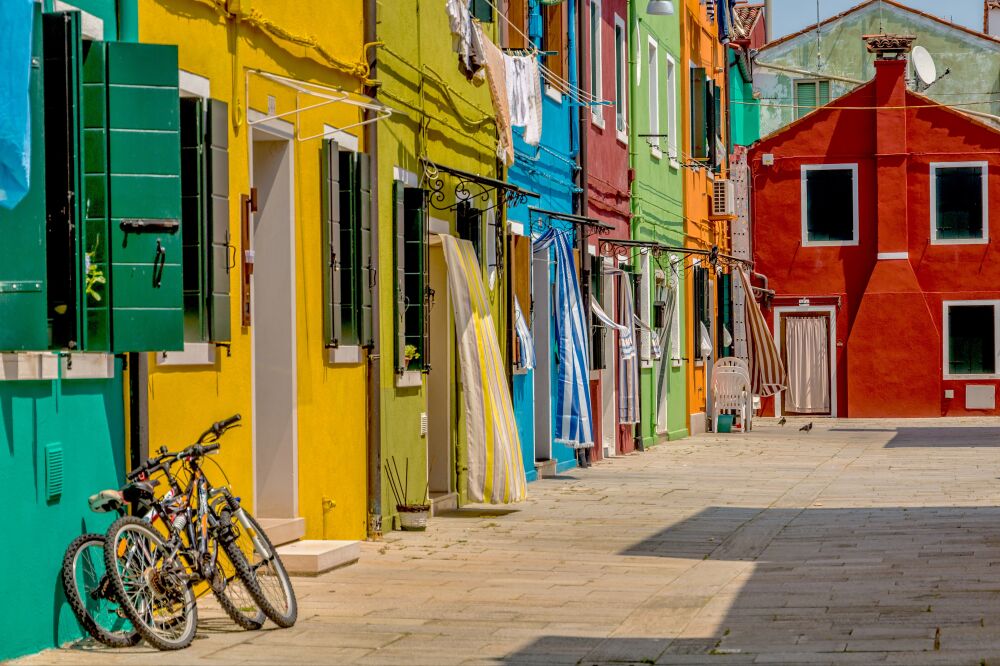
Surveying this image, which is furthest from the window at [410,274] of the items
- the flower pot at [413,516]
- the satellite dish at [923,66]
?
the satellite dish at [923,66]

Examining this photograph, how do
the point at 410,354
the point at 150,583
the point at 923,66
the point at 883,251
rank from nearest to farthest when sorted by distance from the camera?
the point at 150,583 < the point at 410,354 < the point at 883,251 < the point at 923,66

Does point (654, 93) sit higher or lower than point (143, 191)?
higher

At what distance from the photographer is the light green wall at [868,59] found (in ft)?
152

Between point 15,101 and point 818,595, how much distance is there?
217 inches

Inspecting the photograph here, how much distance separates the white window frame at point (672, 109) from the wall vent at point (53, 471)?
22497mm

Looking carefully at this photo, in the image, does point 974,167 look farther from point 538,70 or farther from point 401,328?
point 401,328

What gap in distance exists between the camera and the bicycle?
8422 millimetres

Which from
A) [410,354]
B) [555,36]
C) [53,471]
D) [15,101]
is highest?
[555,36]

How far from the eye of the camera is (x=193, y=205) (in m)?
10.1

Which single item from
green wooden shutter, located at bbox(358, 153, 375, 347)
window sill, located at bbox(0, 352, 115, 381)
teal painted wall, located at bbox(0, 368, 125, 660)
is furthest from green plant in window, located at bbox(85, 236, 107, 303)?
green wooden shutter, located at bbox(358, 153, 375, 347)

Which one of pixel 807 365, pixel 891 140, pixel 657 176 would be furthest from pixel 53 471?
pixel 891 140

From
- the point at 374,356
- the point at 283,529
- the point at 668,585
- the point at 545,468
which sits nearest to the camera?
the point at 668,585

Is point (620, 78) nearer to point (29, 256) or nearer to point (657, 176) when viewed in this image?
point (657, 176)

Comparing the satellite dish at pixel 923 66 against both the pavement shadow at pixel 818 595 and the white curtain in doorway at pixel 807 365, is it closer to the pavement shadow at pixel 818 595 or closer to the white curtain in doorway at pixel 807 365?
the white curtain in doorway at pixel 807 365
